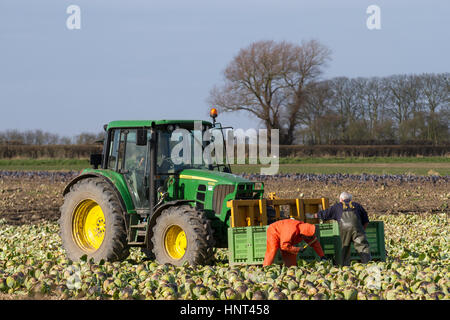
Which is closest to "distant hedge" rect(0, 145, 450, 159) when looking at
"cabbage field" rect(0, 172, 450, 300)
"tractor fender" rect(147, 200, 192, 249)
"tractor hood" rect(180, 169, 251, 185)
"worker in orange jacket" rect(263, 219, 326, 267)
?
"cabbage field" rect(0, 172, 450, 300)

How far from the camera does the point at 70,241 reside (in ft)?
34.6

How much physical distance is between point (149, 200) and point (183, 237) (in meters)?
0.97

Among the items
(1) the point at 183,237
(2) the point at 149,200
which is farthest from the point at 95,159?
(1) the point at 183,237

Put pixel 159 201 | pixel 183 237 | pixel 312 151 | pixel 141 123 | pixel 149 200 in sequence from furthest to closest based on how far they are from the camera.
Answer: pixel 312 151
pixel 141 123
pixel 149 200
pixel 159 201
pixel 183 237

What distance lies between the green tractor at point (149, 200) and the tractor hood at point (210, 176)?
0.01 meters

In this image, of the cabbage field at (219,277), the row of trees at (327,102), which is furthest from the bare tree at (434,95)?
the cabbage field at (219,277)

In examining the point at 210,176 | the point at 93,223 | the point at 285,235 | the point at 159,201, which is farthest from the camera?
the point at 93,223

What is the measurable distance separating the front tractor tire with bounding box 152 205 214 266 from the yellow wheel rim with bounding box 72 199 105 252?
1.59 m

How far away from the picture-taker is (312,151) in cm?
5541

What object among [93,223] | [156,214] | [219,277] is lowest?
[219,277]

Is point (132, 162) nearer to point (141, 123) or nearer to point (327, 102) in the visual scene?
point (141, 123)

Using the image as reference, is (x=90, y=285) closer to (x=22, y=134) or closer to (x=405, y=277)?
(x=405, y=277)
